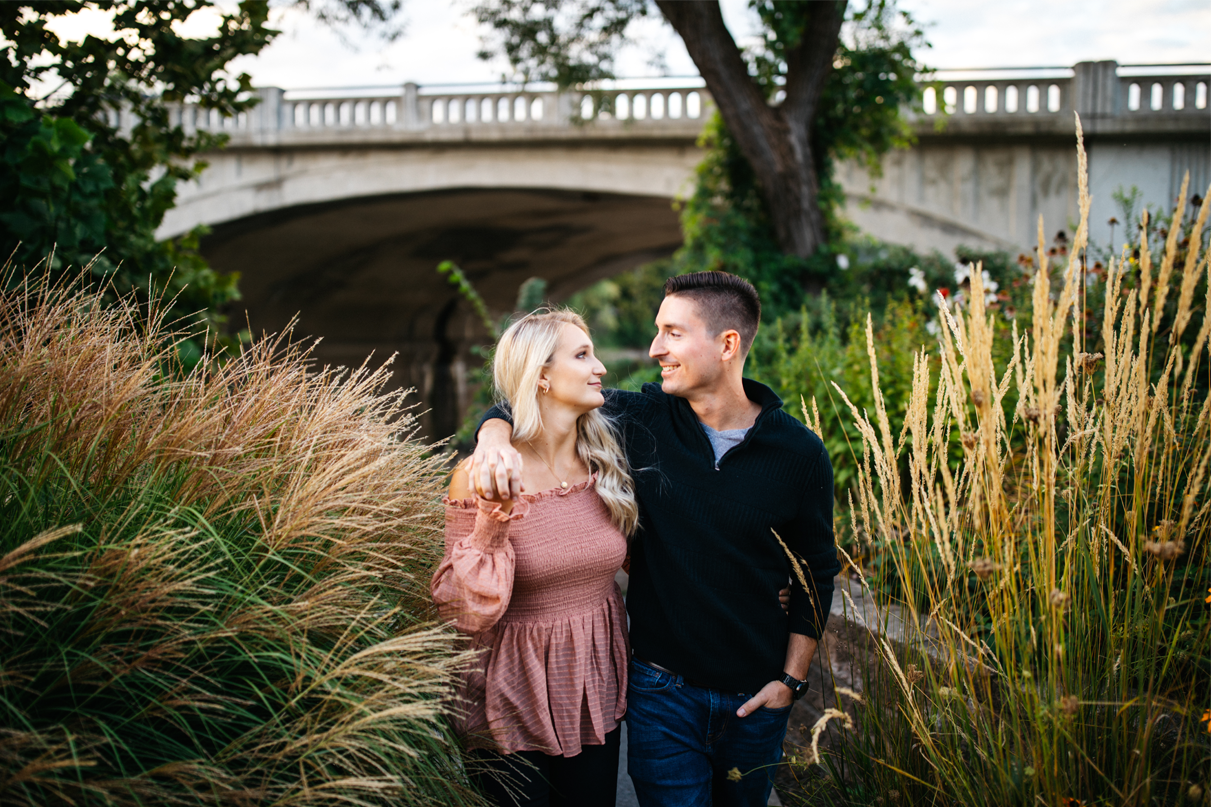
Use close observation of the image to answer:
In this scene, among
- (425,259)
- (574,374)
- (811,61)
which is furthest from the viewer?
(425,259)

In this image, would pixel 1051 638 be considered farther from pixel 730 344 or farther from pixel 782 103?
pixel 782 103

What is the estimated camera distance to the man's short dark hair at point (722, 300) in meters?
2.33

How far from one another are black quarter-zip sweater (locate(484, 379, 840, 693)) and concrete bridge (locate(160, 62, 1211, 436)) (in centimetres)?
508

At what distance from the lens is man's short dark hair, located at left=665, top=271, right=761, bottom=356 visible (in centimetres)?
233

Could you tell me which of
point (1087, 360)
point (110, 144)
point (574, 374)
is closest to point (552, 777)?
point (574, 374)

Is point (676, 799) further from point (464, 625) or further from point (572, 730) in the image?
point (464, 625)

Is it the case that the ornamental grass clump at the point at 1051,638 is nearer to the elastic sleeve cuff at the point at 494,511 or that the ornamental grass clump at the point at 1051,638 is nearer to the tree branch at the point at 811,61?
the elastic sleeve cuff at the point at 494,511

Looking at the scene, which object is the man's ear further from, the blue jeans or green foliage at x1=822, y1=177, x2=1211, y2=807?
the blue jeans

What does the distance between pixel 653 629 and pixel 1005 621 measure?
912 millimetres

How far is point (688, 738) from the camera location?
86.7 inches

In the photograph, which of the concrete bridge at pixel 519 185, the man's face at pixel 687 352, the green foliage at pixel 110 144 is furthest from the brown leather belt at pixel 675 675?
the concrete bridge at pixel 519 185

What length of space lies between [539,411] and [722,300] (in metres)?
0.61

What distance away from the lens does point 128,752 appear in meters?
1.39

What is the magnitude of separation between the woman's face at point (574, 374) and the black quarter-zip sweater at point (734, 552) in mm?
185
